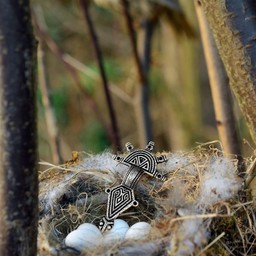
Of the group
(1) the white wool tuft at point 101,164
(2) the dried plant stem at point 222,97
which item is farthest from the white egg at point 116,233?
(2) the dried plant stem at point 222,97

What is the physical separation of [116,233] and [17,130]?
325 mm

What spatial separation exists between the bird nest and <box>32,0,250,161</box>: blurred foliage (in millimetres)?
3063

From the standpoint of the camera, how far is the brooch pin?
1.18 metres

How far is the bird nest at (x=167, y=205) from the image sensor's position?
0.96m

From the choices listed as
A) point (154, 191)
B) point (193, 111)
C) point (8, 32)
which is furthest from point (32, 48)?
point (193, 111)

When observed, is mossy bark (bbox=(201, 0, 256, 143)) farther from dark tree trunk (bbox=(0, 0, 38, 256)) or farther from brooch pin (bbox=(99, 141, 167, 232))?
dark tree trunk (bbox=(0, 0, 38, 256))

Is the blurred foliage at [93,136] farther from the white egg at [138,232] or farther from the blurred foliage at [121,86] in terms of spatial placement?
the white egg at [138,232]

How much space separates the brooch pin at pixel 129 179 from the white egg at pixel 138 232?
0.10m

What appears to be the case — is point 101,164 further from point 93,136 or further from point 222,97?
point 93,136

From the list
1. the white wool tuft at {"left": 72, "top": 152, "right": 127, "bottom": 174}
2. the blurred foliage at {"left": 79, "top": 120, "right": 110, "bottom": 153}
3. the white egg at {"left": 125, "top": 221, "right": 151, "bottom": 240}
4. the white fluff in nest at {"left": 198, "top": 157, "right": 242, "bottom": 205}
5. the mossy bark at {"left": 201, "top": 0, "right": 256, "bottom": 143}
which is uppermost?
the blurred foliage at {"left": 79, "top": 120, "right": 110, "bottom": 153}

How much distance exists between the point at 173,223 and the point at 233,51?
0.92 feet

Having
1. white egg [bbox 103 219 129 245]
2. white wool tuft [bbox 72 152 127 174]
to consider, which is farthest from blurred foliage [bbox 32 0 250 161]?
white egg [bbox 103 219 129 245]

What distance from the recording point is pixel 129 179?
1.24m

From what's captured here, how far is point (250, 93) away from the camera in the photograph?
3.52 ft
